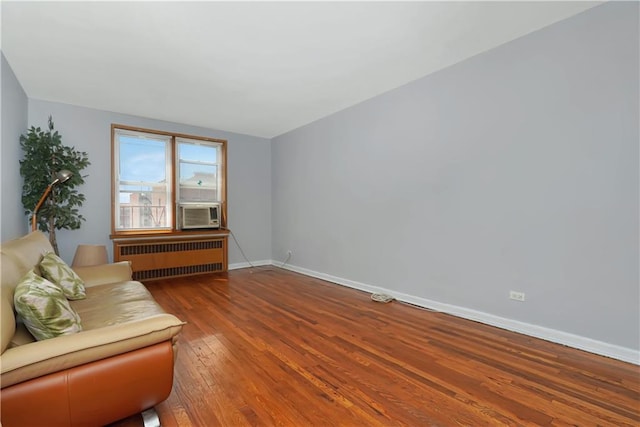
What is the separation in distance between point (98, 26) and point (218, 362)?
2888 mm

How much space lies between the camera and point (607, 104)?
2234 mm

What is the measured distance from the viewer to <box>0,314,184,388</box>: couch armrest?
3.62 ft

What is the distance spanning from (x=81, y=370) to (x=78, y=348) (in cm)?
10

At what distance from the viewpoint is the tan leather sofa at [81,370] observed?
44.1 inches

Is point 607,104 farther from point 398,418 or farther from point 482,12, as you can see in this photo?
point 398,418

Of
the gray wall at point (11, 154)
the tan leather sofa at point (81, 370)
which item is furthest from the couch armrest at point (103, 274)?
the tan leather sofa at point (81, 370)

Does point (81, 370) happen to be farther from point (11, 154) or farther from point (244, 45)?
point (11, 154)

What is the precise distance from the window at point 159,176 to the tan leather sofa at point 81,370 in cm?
337

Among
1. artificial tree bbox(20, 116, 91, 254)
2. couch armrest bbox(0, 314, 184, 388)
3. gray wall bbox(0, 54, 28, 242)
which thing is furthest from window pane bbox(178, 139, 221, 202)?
couch armrest bbox(0, 314, 184, 388)

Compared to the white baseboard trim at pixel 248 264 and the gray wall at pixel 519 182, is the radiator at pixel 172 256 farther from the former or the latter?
the gray wall at pixel 519 182

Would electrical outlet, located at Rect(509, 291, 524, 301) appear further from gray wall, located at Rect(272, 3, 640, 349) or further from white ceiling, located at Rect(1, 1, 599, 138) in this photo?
white ceiling, located at Rect(1, 1, 599, 138)

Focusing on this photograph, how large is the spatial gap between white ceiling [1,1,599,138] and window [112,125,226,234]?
0.92 m

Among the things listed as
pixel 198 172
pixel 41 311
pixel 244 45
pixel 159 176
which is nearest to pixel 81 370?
pixel 41 311

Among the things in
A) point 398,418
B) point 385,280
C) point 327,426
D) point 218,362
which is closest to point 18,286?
point 218,362
